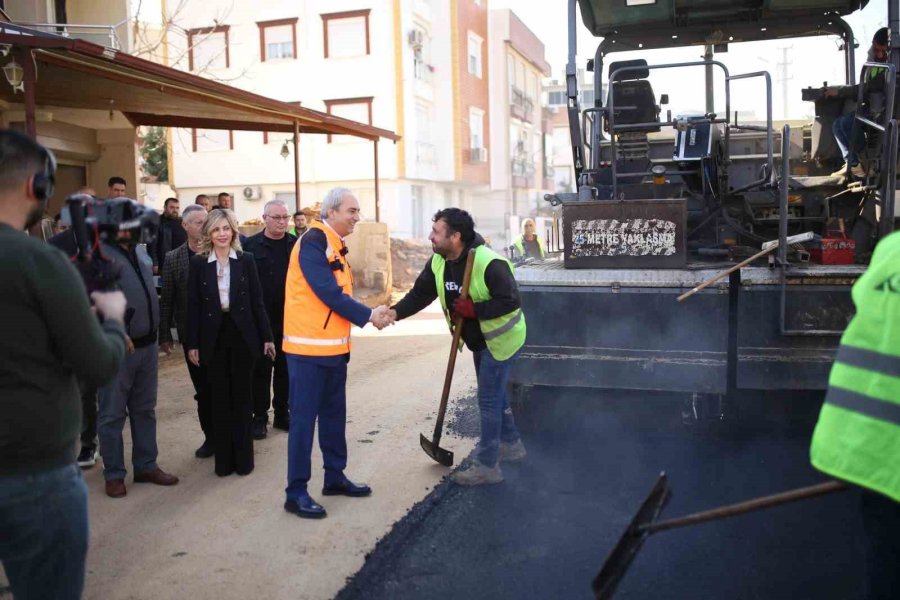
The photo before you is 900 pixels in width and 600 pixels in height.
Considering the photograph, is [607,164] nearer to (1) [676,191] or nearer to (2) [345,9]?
(1) [676,191]

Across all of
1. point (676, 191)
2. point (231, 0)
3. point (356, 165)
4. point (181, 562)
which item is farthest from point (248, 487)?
point (231, 0)

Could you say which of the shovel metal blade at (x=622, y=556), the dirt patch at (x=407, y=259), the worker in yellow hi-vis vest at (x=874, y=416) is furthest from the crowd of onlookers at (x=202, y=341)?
the dirt patch at (x=407, y=259)

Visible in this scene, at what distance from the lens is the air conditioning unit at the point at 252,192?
27750mm

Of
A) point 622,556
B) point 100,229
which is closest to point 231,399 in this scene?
point 100,229

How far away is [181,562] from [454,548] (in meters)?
1.30

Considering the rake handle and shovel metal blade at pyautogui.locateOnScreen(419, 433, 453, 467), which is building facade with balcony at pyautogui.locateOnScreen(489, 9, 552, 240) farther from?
the rake handle

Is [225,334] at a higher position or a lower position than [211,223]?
lower

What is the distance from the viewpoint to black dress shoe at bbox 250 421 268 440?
249 inches

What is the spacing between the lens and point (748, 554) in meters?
3.94

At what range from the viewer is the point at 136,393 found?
516 cm

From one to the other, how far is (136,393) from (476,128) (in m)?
29.1

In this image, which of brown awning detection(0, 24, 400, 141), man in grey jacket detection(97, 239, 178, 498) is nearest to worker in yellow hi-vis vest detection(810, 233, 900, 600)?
man in grey jacket detection(97, 239, 178, 498)

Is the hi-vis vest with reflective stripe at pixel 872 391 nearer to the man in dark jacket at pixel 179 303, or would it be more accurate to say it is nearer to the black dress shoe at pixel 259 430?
the man in dark jacket at pixel 179 303

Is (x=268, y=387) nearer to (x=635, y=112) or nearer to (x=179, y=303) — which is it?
(x=179, y=303)
